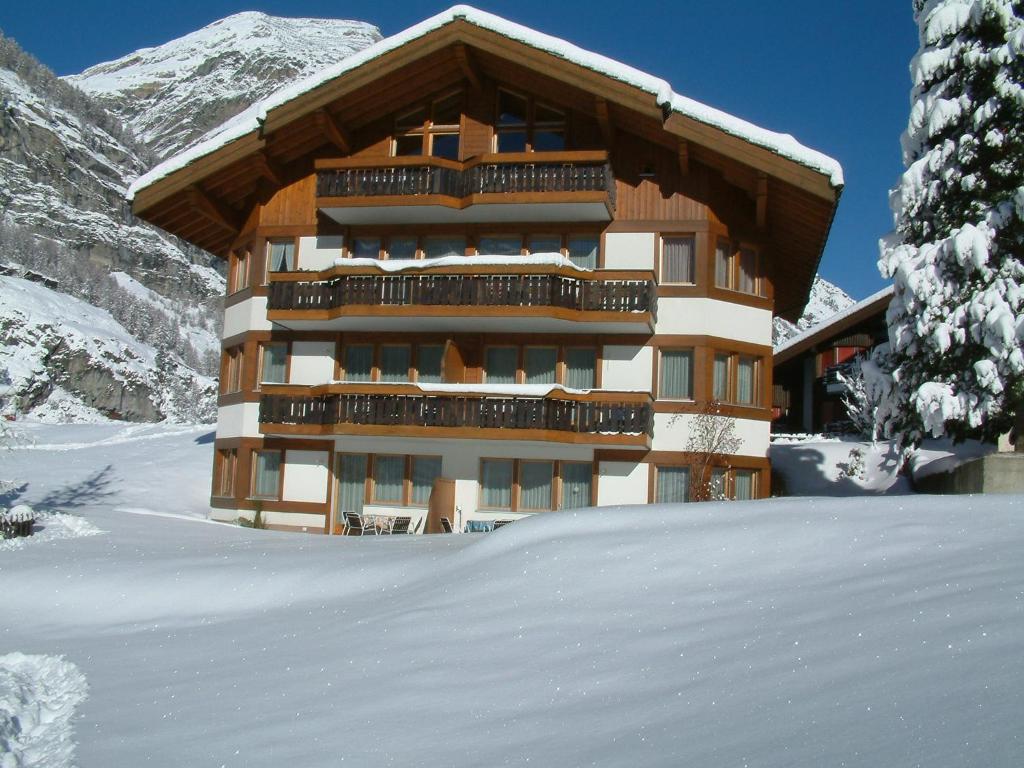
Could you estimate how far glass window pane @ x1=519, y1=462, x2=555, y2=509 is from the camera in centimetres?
2516

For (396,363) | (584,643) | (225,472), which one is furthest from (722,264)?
(584,643)

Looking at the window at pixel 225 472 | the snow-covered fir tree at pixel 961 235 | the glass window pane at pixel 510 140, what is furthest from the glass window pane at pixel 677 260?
the window at pixel 225 472

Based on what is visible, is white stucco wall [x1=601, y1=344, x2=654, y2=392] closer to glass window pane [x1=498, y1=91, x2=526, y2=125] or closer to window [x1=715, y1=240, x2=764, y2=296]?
window [x1=715, y1=240, x2=764, y2=296]

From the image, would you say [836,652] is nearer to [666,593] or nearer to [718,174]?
[666,593]

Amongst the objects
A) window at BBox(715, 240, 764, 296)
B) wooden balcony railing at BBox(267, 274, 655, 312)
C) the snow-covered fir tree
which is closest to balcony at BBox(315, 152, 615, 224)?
wooden balcony railing at BBox(267, 274, 655, 312)

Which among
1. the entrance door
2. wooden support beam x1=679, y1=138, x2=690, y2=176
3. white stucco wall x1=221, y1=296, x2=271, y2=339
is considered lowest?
the entrance door

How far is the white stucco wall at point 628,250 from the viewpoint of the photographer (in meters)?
25.3

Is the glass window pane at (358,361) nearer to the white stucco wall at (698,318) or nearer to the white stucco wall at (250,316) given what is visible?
the white stucco wall at (250,316)

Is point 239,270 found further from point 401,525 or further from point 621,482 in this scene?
point 621,482

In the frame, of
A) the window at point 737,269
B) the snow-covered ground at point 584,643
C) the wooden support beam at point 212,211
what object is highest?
the wooden support beam at point 212,211

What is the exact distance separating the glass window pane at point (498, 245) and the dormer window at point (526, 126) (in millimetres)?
2257

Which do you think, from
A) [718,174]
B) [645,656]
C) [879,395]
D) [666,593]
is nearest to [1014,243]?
[879,395]

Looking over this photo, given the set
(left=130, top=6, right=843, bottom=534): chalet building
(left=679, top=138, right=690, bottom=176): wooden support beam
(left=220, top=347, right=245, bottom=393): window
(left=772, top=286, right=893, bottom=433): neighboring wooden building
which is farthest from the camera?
(left=772, top=286, right=893, bottom=433): neighboring wooden building

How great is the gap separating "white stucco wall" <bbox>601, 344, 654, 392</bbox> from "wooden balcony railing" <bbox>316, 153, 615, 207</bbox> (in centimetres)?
354
